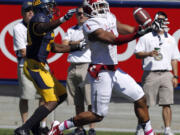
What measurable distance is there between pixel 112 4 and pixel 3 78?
2.25m

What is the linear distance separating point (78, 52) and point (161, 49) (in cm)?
124

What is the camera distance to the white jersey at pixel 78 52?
9891mm

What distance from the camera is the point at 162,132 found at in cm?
971

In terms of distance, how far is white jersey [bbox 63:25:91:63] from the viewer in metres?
9.89

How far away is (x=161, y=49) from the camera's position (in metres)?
9.66

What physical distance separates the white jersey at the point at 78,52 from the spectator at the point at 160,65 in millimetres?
754

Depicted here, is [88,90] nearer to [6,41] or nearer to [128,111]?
[128,111]

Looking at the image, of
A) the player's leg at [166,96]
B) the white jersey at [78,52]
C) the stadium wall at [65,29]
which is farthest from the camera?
the stadium wall at [65,29]

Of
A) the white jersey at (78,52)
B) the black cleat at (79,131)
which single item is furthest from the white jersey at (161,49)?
the black cleat at (79,131)

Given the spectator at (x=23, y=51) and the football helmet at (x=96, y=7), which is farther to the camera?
the spectator at (x=23, y=51)

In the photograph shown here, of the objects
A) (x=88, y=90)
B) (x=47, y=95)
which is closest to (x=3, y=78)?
(x=88, y=90)

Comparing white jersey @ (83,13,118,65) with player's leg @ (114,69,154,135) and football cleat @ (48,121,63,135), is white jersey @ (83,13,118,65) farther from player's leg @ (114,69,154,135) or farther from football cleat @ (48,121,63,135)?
football cleat @ (48,121,63,135)

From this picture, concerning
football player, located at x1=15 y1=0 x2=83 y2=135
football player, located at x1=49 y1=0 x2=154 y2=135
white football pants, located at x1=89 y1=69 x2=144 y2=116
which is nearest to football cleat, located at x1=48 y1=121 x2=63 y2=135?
football player, located at x1=15 y1=0 x2=83 y2=135

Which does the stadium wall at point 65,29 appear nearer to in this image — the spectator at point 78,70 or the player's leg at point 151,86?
the spectator at point 78,70
